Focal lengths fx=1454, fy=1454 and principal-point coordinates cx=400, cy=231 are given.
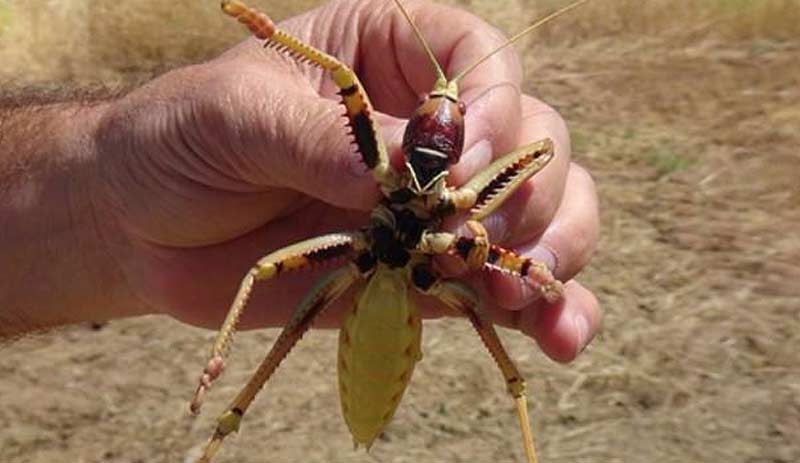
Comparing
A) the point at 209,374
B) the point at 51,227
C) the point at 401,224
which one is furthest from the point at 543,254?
the point at 51,227

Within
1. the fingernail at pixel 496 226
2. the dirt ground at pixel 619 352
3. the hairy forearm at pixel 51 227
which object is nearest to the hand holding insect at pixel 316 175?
the fingernail at pixel 496 226

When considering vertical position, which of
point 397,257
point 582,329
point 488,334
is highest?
point 397,257

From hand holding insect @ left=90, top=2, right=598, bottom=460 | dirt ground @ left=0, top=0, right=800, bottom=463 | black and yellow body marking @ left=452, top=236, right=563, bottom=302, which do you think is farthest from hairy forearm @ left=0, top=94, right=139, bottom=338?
dirt ground @ left=0, top=0, right=800, bottom=463

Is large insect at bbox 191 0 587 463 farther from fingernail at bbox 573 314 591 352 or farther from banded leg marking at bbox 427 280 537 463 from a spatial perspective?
fingernail at bbox 573 314 591 352

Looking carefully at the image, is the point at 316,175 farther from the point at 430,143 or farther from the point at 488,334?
the point at 488,334

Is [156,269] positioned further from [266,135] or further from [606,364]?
[606,364]
